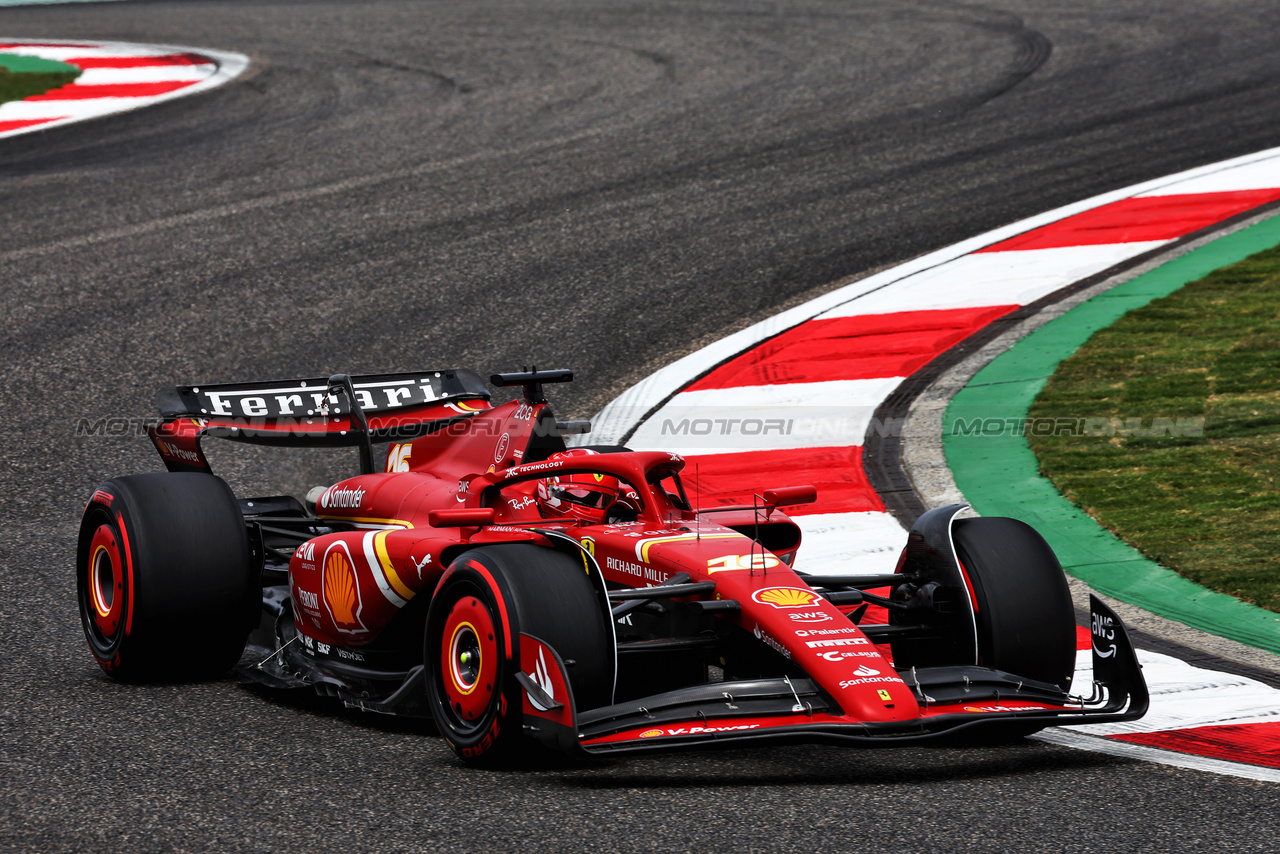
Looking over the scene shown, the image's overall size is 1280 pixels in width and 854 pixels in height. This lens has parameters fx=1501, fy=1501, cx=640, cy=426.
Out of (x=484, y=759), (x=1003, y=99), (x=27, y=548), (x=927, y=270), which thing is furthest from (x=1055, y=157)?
(x=484, y=759)

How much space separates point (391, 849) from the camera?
3373mm

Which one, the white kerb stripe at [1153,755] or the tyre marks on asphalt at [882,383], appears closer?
the white kerb stripe at [1153,755]

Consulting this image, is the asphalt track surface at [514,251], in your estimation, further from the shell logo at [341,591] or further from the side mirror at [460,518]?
the side mirror at [460,518]

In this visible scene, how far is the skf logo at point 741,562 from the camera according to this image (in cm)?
430

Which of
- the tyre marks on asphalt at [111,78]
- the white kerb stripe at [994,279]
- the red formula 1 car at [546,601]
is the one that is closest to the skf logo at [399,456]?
the red formula 1 car at [546,601]

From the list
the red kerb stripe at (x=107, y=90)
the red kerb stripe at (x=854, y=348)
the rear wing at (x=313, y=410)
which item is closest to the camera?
the rear wing at (x=313, y=410)

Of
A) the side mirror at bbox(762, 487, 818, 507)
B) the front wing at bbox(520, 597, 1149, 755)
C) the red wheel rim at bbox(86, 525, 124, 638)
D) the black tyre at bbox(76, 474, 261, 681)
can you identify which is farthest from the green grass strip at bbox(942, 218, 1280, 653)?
the red wheel rim at bbox(86, 525, 124, 638)

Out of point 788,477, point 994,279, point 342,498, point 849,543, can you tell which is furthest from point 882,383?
point 342,498

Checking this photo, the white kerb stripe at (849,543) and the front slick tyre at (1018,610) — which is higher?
the front slick tyre at (1018,610)

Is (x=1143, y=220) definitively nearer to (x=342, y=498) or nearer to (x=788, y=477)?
(x=788, y=477)

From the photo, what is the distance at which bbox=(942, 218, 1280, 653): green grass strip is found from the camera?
5.36m

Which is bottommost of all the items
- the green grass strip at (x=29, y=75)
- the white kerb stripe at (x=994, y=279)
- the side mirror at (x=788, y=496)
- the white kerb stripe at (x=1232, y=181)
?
the side mirror at (x=788, y=496)

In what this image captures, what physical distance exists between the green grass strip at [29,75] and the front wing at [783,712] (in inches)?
538

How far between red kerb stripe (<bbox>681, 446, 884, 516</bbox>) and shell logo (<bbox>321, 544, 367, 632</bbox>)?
201 cm
